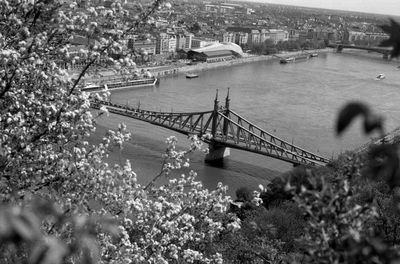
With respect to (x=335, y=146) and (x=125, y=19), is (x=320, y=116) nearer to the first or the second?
(x=335, y=146)

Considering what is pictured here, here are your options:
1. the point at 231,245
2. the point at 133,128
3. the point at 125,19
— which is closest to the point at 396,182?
the point at 125,19

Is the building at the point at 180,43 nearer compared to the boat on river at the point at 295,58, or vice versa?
the boat on river at the point at 295,58

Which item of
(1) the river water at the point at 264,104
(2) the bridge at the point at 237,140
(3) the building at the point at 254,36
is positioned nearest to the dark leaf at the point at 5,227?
(1) the river water at the point at 264,104

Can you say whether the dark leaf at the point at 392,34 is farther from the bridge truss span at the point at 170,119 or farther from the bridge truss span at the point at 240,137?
the bridge truss span at the point at 170,119

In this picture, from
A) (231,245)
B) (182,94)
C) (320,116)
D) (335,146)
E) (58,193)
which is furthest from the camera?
(182,94)

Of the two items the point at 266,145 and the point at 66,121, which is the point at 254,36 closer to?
the point at 266,145
